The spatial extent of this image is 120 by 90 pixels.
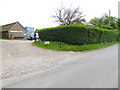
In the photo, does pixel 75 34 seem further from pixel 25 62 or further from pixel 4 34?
pixel 4 34

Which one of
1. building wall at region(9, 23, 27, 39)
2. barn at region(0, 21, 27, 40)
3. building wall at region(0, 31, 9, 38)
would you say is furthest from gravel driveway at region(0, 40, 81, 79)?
building wall at region(0, 31, 9, 38)

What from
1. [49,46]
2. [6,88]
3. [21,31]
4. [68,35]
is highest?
[21,31]

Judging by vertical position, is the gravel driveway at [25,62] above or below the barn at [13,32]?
below

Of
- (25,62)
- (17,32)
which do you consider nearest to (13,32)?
(17,32)

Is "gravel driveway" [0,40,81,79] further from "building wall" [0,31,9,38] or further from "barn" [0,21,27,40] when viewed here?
"building wall" [0,31,9,38]

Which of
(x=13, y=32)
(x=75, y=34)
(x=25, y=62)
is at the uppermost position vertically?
(x=13, y=32)

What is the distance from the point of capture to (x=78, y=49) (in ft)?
37.7

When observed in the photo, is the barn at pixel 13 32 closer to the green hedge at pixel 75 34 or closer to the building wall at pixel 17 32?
the building wall at pixel 17 32

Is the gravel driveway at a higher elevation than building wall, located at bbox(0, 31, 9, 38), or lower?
lower

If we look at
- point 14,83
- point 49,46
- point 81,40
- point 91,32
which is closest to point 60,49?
point 49,46

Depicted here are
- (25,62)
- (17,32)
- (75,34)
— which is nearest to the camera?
(25,62)

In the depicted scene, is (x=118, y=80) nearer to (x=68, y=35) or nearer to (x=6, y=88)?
(x=6, y=88)

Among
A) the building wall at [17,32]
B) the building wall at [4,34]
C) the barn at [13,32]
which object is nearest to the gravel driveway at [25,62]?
the barn at [13,32]

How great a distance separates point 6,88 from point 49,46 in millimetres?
9353
